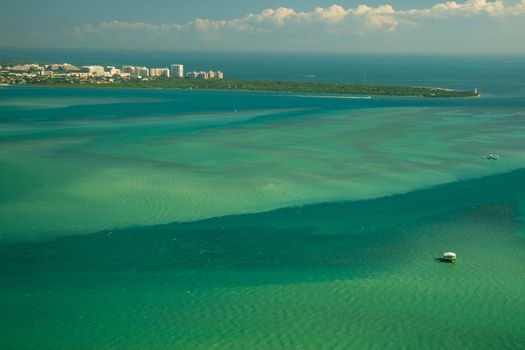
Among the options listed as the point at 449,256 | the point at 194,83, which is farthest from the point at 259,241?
the point at 194,83

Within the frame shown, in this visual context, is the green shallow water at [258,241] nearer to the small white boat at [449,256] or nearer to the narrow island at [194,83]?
the small white boat at [449,256]

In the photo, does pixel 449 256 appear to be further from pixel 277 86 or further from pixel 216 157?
pixel 277 86

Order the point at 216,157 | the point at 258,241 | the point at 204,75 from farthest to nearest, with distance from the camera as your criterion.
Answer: the point at 204,75, the point at 216,157, the point at 258,241

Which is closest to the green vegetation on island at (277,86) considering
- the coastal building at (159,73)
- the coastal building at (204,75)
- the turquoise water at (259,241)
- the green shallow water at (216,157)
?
the coastal building at (204,75)

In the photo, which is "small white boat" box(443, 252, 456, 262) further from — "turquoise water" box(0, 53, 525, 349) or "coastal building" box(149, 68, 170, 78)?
"coastal building" box(149, 68, 170, 78)

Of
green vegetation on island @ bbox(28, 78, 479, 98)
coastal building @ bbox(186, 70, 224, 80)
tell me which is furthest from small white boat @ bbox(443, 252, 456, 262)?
coastal building @ bbox(186, 70, 224, 80)
